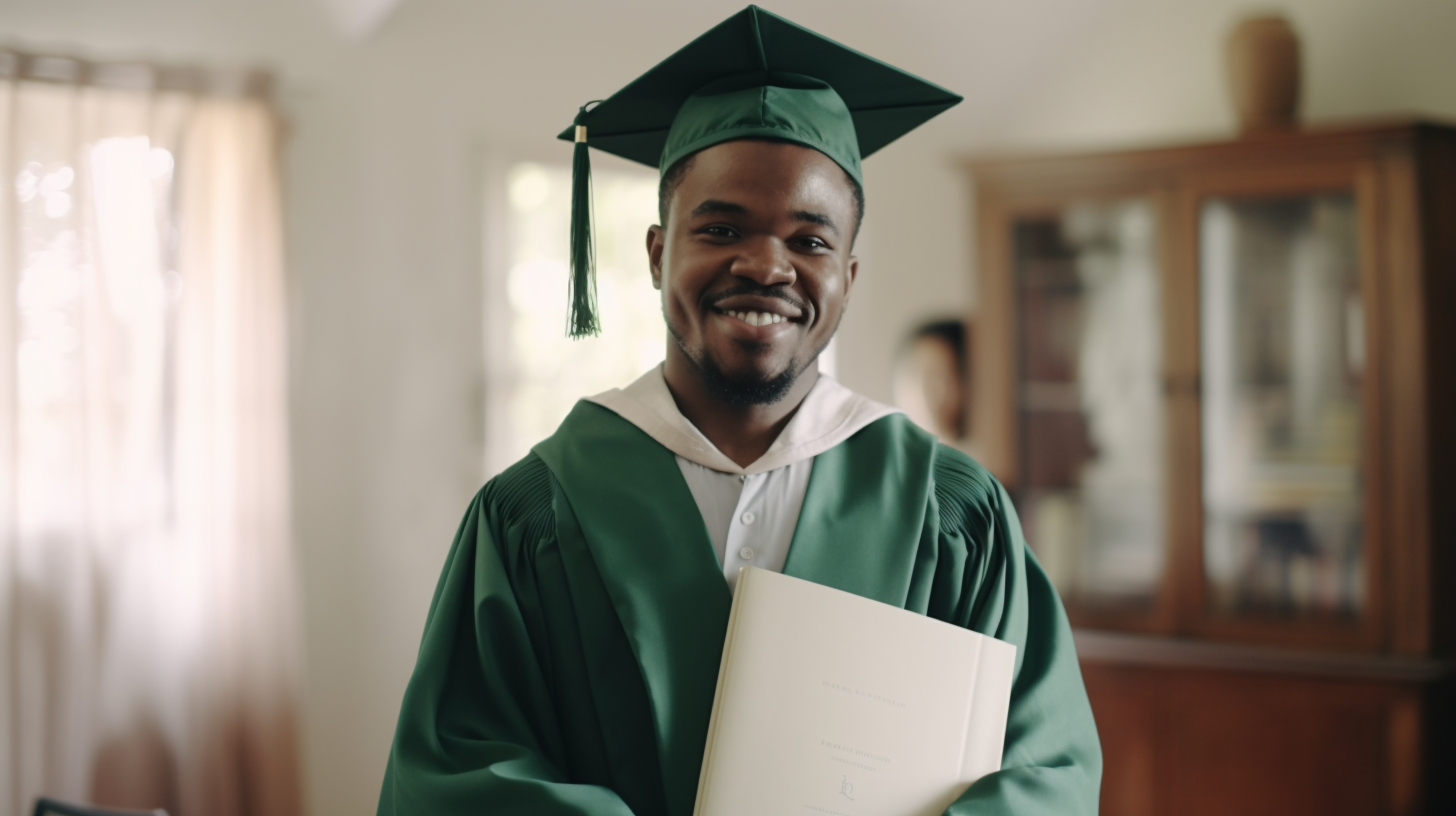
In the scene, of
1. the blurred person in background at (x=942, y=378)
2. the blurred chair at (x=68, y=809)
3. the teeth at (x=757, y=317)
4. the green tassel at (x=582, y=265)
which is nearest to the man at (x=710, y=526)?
the teeth at (x=757, y=317)

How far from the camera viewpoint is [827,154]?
3.34ft

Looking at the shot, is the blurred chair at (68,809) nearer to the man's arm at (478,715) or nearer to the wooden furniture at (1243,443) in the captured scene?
the man's arm at (478,715)

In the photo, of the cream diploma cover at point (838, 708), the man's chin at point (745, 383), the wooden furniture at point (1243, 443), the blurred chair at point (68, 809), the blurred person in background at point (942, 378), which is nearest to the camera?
the cream diploma cover at point (838, 708)

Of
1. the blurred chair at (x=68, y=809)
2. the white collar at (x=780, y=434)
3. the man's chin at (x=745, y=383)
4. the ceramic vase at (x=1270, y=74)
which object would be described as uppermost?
the ceramic vase at (x=1270, y=74)

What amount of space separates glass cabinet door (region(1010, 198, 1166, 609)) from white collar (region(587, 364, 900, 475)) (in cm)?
187

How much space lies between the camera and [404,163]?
2906 millimetres

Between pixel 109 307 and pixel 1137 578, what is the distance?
273 cm

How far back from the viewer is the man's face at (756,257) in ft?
3.23

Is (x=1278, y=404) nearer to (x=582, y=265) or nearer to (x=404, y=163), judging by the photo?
(x=582, y=265)

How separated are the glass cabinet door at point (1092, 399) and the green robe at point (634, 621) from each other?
1.86 m

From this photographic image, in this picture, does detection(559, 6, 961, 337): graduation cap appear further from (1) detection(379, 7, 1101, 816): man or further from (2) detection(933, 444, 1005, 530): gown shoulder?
(2) detection(933, 444, 1005, 530): gown shoulder

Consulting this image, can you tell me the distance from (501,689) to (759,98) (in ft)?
2.04

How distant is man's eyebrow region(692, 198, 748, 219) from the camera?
98 cm

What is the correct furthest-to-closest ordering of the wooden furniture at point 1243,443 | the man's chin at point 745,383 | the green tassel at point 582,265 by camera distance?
the wooden furniture at point 1243,443, the green tassel at point 582,265, the man's chin at point 745,383
